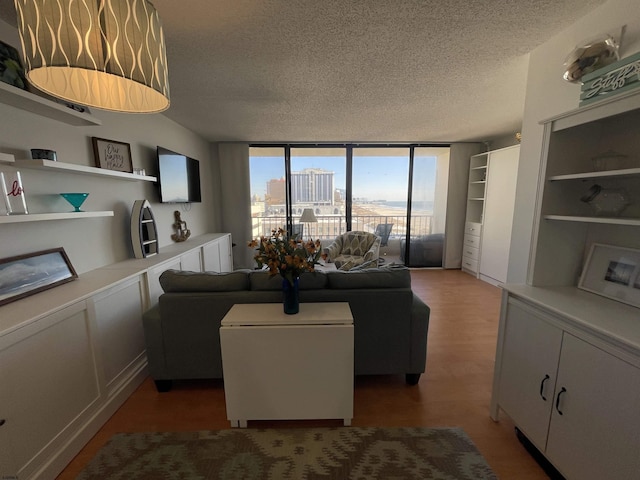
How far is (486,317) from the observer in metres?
3.05

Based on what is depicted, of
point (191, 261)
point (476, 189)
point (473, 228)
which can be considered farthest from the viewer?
point (476, 189)

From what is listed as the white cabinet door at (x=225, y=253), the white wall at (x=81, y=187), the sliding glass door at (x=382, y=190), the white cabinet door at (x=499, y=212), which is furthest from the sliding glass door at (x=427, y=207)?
the white wall at (x=81, y=187)

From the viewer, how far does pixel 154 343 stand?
1829 mm

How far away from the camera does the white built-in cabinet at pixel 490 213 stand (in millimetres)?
3912

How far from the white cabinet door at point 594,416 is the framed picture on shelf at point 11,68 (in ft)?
10.0

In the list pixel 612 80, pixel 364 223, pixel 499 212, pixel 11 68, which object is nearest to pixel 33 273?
pixel 11 68

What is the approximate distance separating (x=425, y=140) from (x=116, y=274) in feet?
15.9

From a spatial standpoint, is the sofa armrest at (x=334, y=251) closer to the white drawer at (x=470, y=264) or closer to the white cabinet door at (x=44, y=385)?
the white drawer at (x=470, y=264)

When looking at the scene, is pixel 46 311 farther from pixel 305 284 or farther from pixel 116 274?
pixel 305 284

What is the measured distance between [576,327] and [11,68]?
10.3 feet

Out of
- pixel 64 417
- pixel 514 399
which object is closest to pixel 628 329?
pixel 514 399

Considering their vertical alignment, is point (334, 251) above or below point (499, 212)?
below

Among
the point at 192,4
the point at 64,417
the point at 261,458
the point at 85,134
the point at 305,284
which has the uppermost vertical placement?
the point at 192,4

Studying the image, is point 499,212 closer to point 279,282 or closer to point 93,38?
point 279,282
